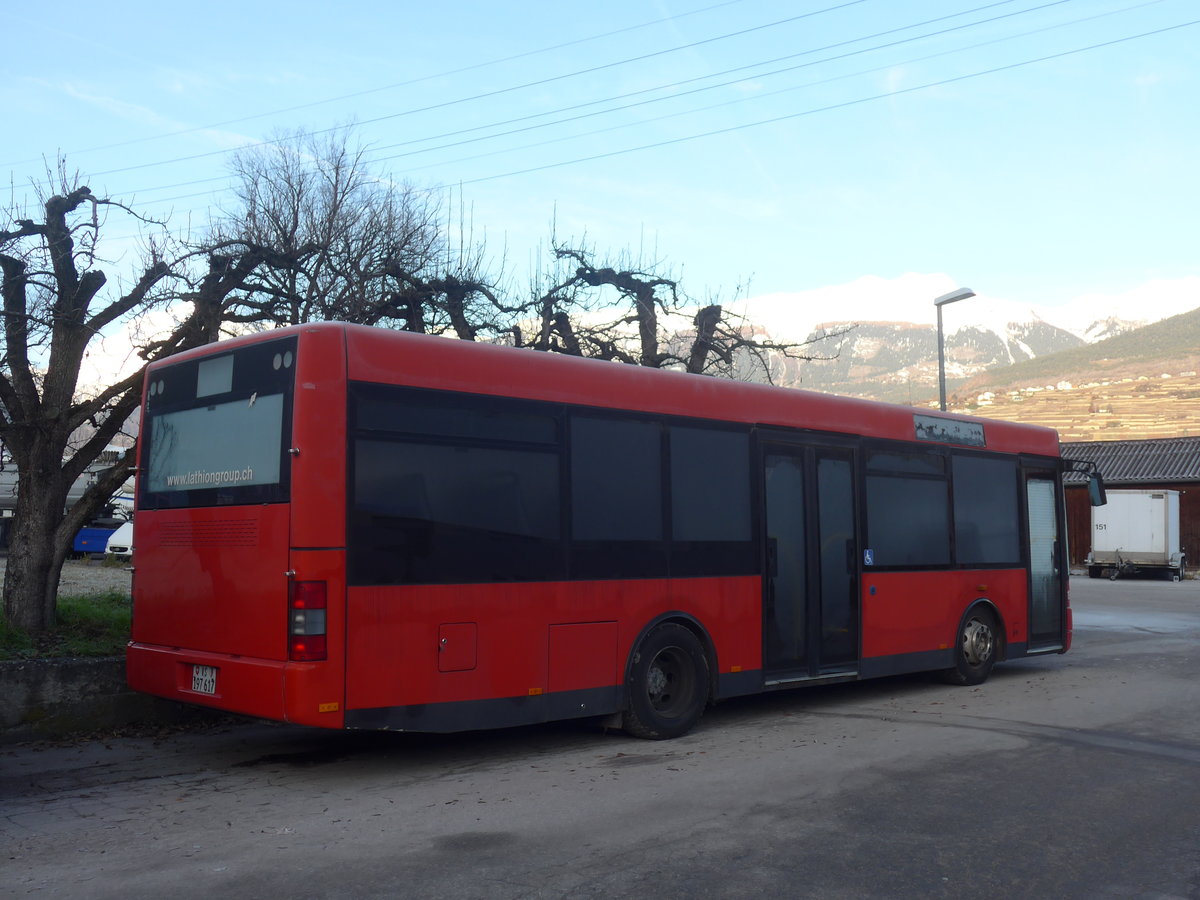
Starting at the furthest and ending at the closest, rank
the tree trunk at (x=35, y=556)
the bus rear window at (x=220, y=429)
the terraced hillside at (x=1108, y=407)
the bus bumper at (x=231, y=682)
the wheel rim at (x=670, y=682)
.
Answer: the terraced hillside at (x=1108, y=407)
the tree trunk at (x=35, y=556)
the wheel rim at (x=670, y=682)
the bus rear window at (x=220, y=429)
the bus bumper at (x=231, y=682)

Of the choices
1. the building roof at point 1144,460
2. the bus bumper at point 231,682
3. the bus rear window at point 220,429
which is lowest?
the bus bumper at point 231,682

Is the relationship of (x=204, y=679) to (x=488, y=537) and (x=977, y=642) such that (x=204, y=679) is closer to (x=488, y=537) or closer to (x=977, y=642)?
(x=488, y=537)

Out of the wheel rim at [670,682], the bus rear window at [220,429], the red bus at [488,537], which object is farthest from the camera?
the wheel rim at [670,682]

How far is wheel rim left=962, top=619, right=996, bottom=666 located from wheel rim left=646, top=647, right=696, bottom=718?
4494mm

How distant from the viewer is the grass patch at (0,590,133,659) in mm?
9812

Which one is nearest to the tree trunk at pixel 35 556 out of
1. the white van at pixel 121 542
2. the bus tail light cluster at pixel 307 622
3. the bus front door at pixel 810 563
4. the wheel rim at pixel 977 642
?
the bus tail light cluster at pixel 307 622

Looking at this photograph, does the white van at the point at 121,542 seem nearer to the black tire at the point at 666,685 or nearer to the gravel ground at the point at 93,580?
the gravel ground at the point at 93,580

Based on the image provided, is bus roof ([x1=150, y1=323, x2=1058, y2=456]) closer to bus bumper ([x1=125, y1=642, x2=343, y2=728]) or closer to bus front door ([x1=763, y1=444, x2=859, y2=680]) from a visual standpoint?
bus front door ([x1=763, y1=444, x2=859, y2=680])

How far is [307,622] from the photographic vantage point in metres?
7.14

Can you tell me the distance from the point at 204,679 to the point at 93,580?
38.1ft

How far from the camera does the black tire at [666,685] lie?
8977mm

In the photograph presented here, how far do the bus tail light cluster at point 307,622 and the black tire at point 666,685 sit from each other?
106 inches

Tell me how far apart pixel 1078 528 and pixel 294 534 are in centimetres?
4506

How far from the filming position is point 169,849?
5852mm
